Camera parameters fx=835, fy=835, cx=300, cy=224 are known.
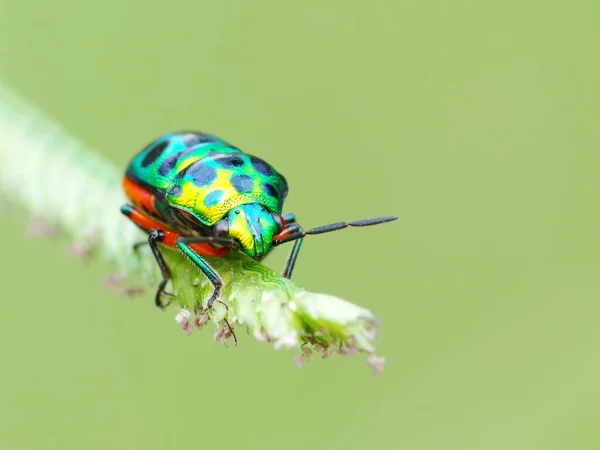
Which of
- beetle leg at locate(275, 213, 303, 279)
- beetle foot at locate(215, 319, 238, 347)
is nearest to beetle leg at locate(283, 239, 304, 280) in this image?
beetle leg at locate(275, 213, 303, 279)

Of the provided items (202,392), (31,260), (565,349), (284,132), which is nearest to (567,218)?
(284,132)

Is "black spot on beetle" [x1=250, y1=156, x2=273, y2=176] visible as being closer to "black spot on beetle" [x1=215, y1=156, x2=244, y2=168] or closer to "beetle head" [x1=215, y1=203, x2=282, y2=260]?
"black spot on beetle" [x1=215, y1=156, x2=244, y2=168]

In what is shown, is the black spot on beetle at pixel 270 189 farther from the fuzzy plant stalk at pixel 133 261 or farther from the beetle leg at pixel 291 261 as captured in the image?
the fuzzy plant stalk at pixel 133 261

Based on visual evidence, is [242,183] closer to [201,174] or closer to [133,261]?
[201,174]

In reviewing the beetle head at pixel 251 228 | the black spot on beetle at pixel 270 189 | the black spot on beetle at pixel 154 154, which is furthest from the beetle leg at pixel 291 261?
the black spot on beetle at pixel 154 154

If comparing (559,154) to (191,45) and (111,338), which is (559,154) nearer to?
(191,45)

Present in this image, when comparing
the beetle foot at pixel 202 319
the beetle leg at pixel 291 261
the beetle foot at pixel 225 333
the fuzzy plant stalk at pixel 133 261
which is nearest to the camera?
the fuzzy plant stalk at pixel 133 261
